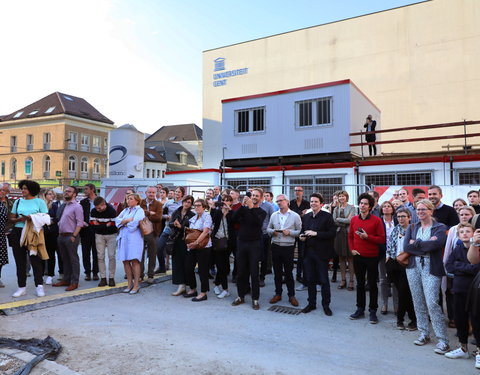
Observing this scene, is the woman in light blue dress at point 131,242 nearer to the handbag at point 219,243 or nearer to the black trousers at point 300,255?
the handbag at point 219,243

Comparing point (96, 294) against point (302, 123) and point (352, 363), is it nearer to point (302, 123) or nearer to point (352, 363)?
point (352, 363)

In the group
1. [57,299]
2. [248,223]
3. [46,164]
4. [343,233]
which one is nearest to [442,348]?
[248,223]

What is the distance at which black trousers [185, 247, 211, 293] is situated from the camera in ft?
21.8

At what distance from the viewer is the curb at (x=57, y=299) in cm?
564

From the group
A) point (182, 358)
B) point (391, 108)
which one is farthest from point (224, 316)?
point (391, 108)

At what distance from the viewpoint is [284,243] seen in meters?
6.39

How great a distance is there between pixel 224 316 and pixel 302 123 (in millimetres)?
11304

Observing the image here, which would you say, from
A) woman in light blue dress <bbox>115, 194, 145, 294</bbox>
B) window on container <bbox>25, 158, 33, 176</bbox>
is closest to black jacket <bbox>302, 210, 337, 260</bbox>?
woman in light blue dress <bbox>115, 194, 145, 294</bbox>

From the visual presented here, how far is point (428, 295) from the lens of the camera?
178 inches

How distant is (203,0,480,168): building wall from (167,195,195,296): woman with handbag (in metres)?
19.5

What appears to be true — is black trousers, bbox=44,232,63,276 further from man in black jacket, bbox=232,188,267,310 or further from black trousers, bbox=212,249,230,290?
man in black jacket, bbox=232,188,267,310

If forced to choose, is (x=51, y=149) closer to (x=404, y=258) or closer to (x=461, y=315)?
(x=404, y=258)

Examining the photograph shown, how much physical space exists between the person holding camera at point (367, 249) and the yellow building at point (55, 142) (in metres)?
47.4

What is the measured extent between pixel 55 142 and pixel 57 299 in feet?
153
